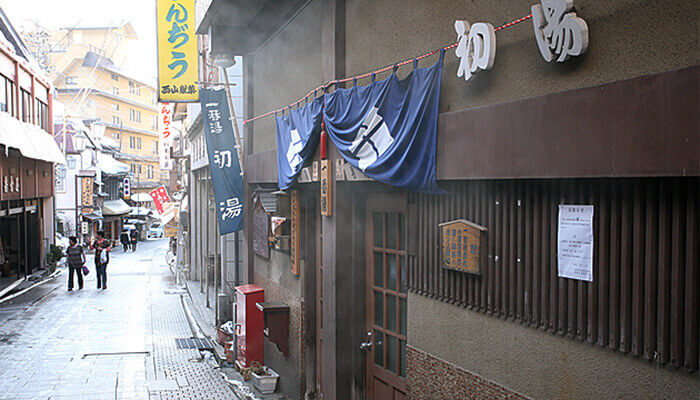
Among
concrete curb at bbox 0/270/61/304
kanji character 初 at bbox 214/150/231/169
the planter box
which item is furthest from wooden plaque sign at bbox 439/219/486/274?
concrete curb at bbox 0/270/61/304

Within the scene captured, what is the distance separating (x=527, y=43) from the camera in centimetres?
418

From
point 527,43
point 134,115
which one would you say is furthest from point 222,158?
point 134,115

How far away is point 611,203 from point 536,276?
87cm

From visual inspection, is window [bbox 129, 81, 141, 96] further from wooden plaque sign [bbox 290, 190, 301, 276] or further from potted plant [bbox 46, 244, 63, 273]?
wooden plaque sign [bbox 290, 190, 301, 276]

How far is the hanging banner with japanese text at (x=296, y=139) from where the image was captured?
787 cm

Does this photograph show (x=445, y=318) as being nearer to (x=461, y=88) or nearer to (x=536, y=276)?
(x=536, y=276)

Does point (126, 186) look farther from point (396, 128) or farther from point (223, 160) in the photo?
point (396, 128)

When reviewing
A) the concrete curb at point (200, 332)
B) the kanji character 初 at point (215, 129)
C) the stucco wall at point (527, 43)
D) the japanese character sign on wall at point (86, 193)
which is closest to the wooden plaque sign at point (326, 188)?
the stucco wall at point (527, 43)

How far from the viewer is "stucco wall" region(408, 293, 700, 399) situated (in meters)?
3.40

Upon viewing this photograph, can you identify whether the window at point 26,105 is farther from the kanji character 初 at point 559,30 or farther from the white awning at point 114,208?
the white awning at point 114,208

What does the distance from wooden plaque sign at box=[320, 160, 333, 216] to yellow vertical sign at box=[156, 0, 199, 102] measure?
734 centimetres

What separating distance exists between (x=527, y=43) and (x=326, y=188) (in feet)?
13.2

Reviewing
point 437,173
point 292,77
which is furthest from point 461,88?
point 292,77

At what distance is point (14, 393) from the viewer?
964 cm
